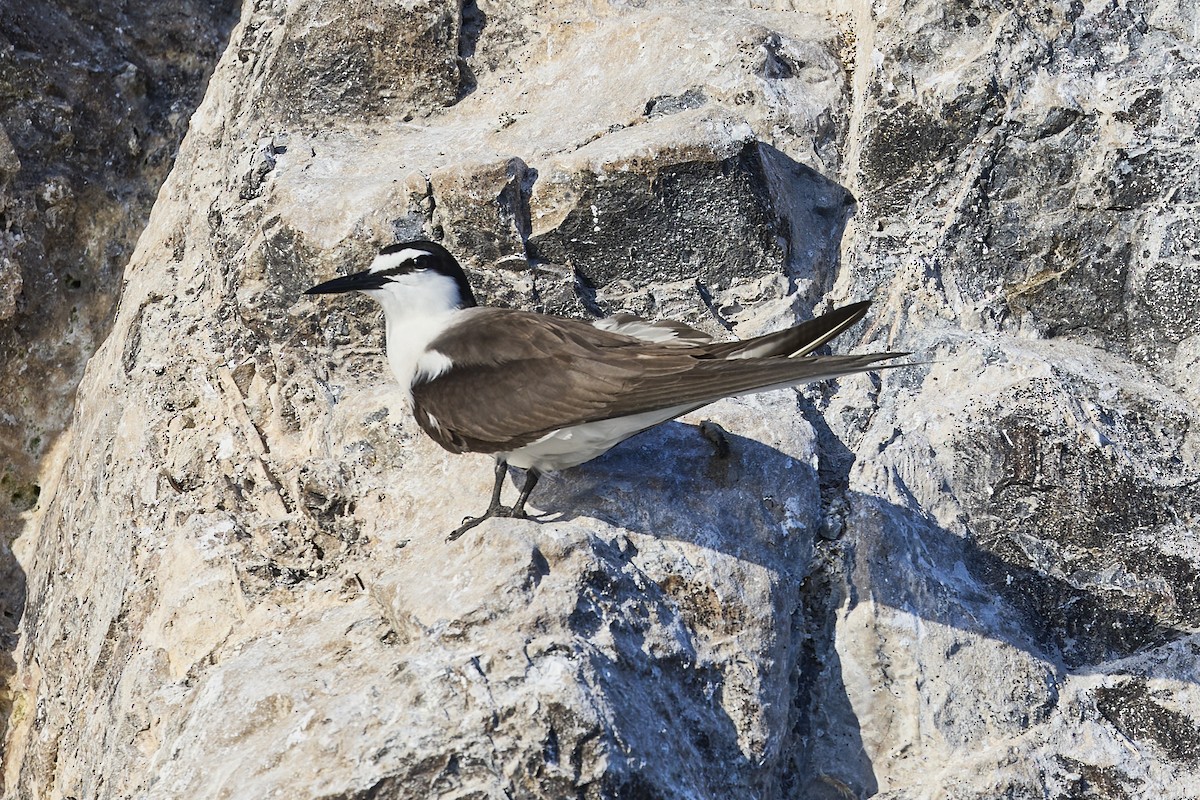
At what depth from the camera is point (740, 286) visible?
632cm

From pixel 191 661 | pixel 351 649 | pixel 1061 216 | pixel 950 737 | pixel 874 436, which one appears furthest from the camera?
pixel 1061 216

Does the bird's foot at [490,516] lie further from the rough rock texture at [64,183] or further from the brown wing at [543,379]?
the rough rock texture at [64,183]

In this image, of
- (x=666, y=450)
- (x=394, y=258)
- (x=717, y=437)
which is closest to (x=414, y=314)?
(x=394, y=258)

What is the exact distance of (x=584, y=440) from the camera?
4.93 metres

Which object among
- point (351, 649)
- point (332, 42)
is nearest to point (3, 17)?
point (332, 42)

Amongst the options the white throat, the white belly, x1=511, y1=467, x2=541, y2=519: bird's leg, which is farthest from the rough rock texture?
the white belly

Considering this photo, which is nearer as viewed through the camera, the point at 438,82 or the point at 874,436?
the point at 874,436

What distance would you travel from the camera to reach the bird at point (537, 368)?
4.54 meters

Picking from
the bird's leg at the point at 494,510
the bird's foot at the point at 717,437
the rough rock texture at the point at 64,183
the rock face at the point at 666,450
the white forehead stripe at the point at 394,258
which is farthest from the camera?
the rough rock texture at the point at 64,183

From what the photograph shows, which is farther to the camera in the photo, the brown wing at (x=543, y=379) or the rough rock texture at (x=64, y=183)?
the rough rock texture at (x=64, y=183)

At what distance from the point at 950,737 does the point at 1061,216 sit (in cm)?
277

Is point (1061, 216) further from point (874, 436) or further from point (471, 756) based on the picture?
point (471, 756)

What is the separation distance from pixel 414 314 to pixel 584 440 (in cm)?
117

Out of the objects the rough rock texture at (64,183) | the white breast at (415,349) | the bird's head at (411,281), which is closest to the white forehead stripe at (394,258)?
the bird's head at (411,281)
